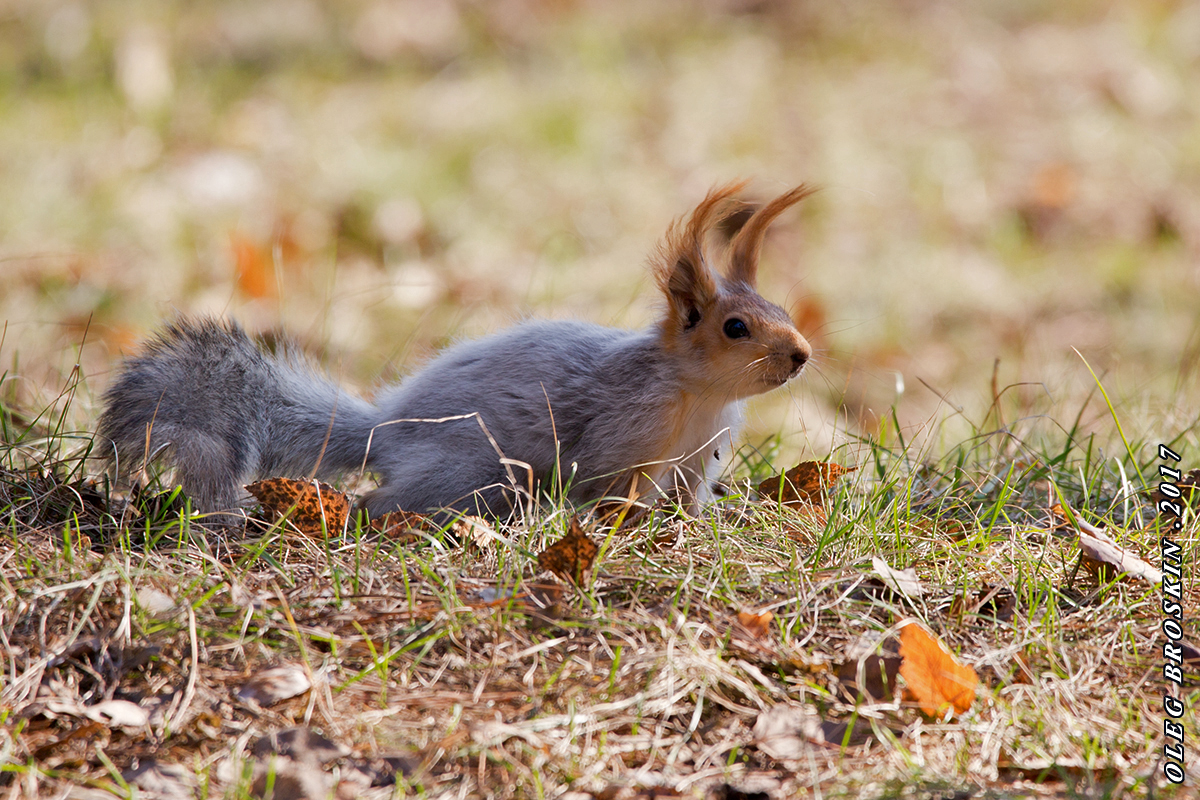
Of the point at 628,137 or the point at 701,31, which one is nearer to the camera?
the point at 628,137

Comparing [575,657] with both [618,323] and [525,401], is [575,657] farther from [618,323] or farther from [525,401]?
[618,323]

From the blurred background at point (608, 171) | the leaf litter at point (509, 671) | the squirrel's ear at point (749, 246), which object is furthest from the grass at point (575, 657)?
the blurred background at point (608, 171)

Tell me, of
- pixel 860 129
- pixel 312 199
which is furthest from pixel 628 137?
pixel 312 199

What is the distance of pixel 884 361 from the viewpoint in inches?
191

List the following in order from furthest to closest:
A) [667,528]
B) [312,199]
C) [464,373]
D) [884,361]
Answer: [312,199] → [884,361] → [464,373] → [667,528]

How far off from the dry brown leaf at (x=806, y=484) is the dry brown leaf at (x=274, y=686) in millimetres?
1077

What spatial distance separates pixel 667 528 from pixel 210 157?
4.36 m

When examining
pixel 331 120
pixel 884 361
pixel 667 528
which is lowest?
pixel 884 361

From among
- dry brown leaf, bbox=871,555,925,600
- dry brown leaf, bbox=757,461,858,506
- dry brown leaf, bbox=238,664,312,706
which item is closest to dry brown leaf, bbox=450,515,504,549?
dry brown leaf, bbox=238,664,312,706

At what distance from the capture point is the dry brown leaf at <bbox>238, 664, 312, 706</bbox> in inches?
64.6

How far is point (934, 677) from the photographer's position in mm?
1722

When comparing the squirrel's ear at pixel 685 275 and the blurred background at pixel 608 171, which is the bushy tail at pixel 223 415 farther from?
the blurred background at pixel 608 171

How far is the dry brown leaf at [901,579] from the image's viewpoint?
193cm

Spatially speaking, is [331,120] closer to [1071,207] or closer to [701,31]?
[701,31]
